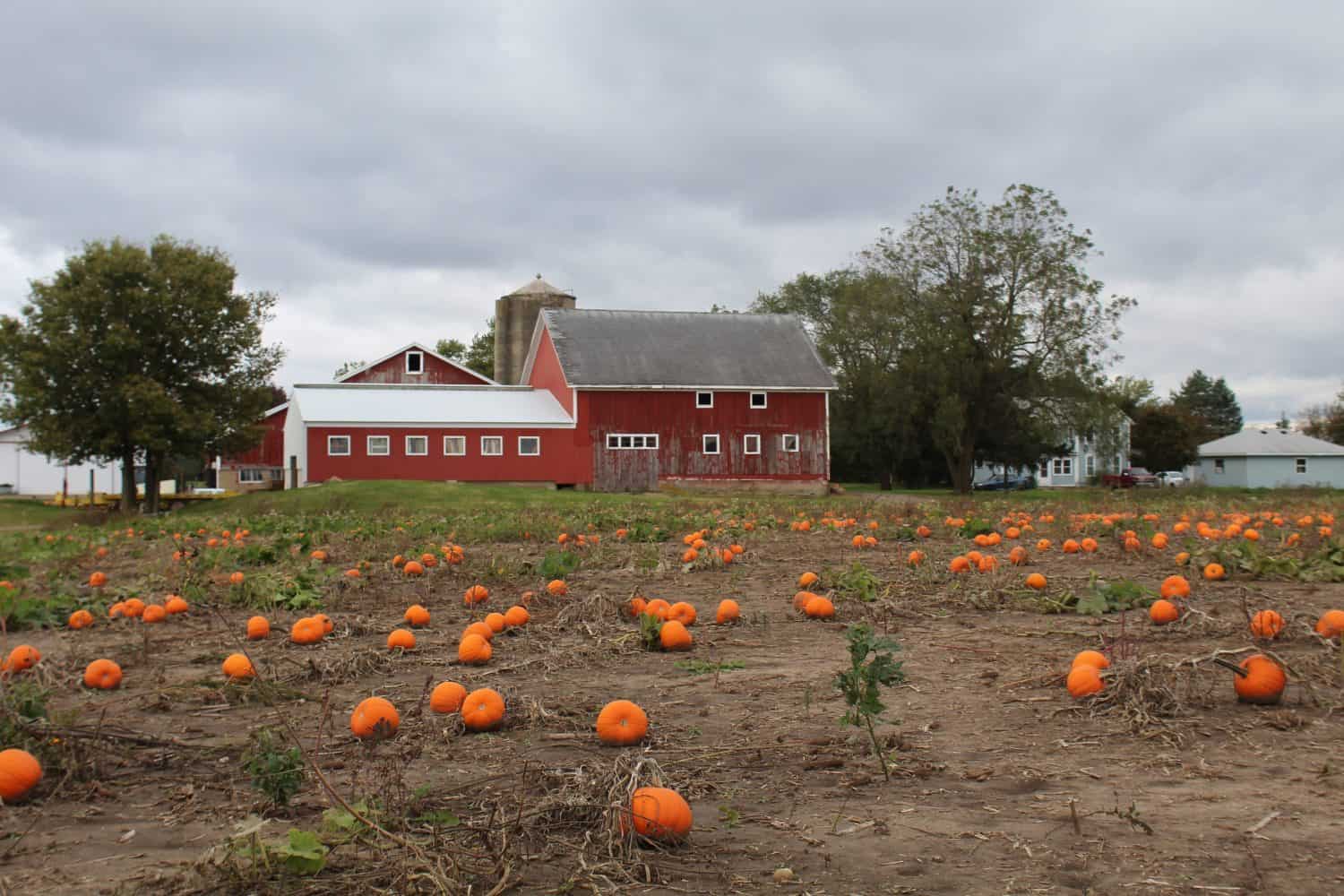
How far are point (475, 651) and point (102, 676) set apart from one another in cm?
208

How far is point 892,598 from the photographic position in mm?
8711

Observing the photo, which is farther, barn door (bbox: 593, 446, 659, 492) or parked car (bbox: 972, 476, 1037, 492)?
parked car (bbox: 972, 476, 1037, 492)

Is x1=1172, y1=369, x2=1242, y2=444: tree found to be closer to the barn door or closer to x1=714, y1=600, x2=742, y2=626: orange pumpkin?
the barn door

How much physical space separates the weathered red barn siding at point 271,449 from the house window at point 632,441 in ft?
61.0

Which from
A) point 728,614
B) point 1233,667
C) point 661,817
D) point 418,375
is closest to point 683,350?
point 418,375

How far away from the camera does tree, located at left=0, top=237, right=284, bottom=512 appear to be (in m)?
37.3

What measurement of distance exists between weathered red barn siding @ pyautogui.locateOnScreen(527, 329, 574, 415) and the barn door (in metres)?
2.45

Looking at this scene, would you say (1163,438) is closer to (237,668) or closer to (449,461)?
(449,461)

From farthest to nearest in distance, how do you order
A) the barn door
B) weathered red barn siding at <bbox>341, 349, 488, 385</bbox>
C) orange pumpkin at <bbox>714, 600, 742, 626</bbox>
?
weathered red barn siding at <bbox>341, 349, 488, 385</bbox> < the barn door < orange pumpkin at <bbox>714, 600, 742, 626</bbox>

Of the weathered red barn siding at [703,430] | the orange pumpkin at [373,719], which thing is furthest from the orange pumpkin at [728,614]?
the weathered red barn siding at [703,430]

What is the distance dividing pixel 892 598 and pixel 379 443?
37884 mm

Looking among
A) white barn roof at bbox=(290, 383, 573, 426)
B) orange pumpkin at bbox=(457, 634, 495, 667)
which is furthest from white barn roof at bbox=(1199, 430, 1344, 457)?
orange pumpkin at bbox=(457, 634, 495, 667)

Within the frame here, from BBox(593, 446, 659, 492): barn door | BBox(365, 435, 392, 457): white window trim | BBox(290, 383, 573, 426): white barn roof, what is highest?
BBox(290, 383, 573, 426): white barn roof

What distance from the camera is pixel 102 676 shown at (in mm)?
6234
